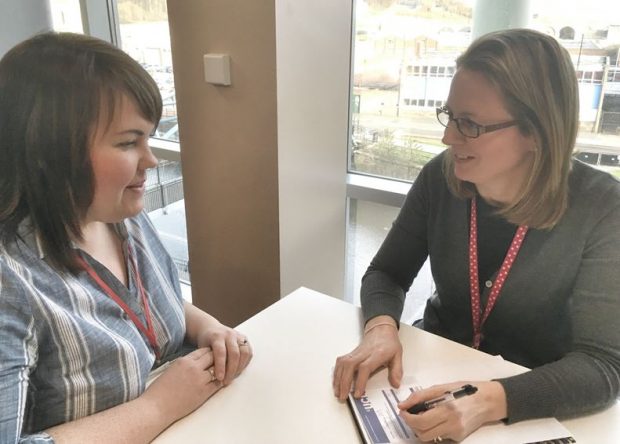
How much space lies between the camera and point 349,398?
99 cm

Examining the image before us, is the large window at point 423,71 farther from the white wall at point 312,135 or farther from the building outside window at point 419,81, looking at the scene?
the white wall at point 312,135

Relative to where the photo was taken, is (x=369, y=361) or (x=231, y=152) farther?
(x=231, y=152)

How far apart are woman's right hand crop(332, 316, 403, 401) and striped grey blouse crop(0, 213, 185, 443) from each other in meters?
0.39

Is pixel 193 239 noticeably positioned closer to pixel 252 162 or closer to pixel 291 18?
pixel 252 162

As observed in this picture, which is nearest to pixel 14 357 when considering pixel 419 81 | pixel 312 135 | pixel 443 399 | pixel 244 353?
pixel 244 353

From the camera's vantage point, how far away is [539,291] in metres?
1.21

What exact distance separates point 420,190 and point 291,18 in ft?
2.38

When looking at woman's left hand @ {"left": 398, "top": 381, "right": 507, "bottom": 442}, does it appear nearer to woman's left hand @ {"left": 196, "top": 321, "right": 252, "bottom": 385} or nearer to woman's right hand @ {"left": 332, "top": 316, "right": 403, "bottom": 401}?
woman's right hand @ {"left": 332, "top": 316, "right": 403, "bottom": 401}

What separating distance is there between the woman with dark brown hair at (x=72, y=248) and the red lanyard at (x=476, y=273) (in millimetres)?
689

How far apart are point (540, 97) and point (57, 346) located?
1.08 meters

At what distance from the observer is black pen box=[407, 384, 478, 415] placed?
0.90m

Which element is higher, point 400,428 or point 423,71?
point 423,71

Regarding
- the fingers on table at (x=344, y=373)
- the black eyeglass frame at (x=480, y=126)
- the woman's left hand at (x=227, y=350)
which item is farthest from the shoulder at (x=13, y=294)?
the black eyeglass frame at (x=480, y=126)

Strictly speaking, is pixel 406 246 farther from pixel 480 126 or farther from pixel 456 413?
pixel 456 413
